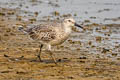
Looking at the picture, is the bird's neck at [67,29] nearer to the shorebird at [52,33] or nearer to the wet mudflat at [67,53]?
the shorebird at [52,33]

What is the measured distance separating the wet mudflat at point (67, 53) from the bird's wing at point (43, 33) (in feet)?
1.99

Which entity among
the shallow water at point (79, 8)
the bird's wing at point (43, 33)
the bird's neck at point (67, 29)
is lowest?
the shallow water at point (79, 8)

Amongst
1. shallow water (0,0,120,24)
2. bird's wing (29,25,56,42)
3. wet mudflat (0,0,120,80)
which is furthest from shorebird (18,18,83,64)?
shallow water (0,0,120,24)

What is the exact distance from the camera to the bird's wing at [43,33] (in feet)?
34.3

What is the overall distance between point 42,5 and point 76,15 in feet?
12.4

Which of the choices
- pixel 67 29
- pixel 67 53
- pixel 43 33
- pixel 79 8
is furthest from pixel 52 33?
pixel 79 8

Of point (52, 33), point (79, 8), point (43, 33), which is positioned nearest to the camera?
point (52, 33)

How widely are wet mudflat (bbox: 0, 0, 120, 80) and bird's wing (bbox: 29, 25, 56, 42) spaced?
23.9 inches

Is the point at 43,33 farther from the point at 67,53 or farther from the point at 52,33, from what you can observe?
the point at 67,53

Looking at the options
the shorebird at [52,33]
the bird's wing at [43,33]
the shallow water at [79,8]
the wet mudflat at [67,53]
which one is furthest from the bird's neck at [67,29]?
the shallow water at [79,8]

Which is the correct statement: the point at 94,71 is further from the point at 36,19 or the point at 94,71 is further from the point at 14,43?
the point at 36,19

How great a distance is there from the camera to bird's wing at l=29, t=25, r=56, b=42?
10.5 m

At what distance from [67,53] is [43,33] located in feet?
4.86

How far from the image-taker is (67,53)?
1183 cm
